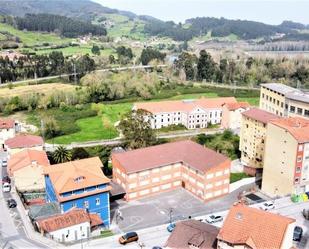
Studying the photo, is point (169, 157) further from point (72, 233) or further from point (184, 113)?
point (184, 113)

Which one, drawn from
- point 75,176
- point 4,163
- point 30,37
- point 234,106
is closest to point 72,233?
point 75,176

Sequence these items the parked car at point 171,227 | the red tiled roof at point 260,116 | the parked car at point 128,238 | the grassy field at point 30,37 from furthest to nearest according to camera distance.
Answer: the grassy field at point 30,37 → the red tiled roof at point 260,116 → the parked car at point 171,227 → the parked car at point 128,238

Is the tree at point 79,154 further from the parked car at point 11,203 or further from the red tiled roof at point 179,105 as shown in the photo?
the red tiled roof at point 179,105

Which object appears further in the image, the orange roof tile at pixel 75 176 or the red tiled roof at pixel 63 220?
the orange roof tile at pixel 75 176

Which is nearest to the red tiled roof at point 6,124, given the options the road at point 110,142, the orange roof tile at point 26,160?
the road at point 110,142

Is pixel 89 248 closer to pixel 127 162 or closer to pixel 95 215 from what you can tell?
pixel 95 215

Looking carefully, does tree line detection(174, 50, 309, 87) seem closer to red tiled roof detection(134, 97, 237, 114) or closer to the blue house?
red tiled roof detection(134, 97, 237, 114)

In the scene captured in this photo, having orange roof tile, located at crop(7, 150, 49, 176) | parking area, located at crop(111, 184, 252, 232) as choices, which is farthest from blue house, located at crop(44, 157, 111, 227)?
orange roof tile, located at crop(7, 150, 49, 176)

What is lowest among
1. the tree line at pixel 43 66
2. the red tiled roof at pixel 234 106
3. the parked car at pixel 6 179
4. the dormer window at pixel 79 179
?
the parked car at pixel 6 179
